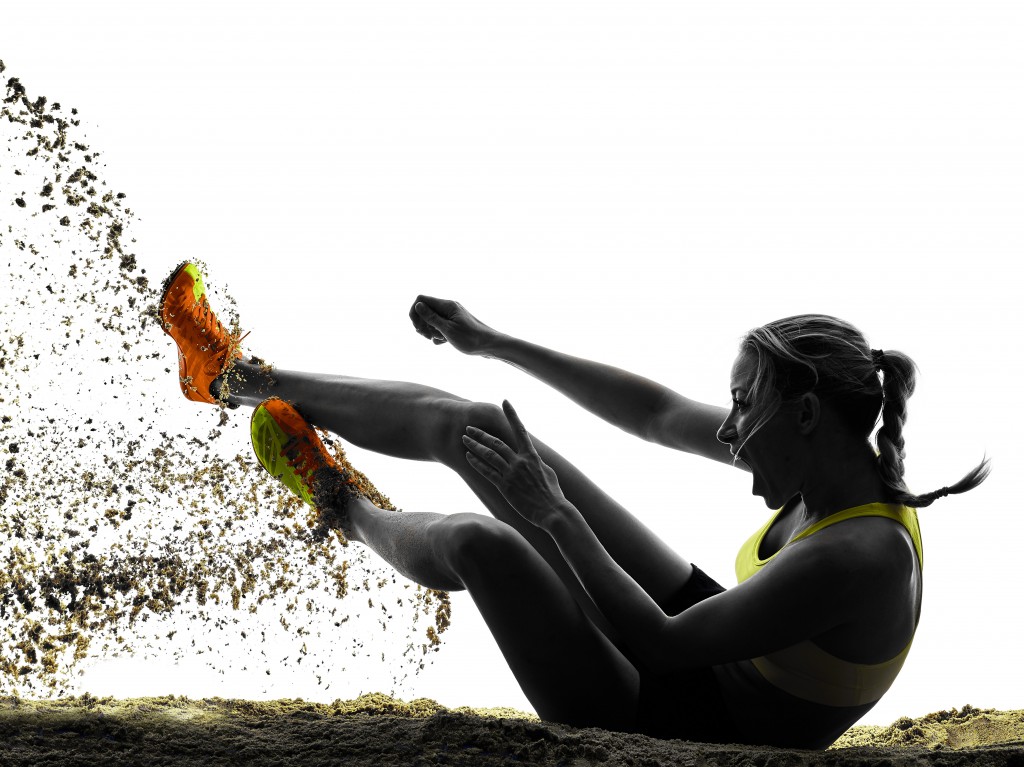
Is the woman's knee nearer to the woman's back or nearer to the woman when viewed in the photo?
the woman

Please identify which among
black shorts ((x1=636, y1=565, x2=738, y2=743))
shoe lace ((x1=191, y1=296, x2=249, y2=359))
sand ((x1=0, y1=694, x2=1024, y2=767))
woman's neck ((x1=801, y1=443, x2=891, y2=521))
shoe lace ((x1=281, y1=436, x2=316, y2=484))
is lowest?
sand ((x1=0, y1=694, x2=1024, y2=767))

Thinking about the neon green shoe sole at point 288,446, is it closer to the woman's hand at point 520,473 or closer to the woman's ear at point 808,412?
the woman's hand at point 520,473

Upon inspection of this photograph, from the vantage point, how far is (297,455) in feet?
6.37

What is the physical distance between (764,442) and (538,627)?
425mm

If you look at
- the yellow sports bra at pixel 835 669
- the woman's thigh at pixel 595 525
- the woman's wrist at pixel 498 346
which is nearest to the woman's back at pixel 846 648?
the yellow sports bra at pixel 835 669

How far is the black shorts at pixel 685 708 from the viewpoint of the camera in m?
1.43

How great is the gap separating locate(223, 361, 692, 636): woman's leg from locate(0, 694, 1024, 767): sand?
1.31 ft

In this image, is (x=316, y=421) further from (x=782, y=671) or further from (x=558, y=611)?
(x=782, y=671)

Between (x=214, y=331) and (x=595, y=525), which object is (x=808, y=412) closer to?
(x=595, y=525)

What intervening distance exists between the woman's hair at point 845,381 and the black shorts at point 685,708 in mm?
407

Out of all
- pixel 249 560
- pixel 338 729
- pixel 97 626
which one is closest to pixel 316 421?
pixel 249 560

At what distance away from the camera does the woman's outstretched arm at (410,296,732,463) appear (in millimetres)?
1787

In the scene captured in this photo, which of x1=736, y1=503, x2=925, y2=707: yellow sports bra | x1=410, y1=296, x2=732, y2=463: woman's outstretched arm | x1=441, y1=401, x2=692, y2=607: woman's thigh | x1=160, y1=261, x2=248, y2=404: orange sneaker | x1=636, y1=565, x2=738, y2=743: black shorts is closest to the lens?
x1=736, y1=503, x2=925, y2=707: yellow sports bra

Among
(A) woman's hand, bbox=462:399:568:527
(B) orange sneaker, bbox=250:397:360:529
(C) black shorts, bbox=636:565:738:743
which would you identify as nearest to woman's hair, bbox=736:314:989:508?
(A) woman's hand, bbox=462:399:568:527
